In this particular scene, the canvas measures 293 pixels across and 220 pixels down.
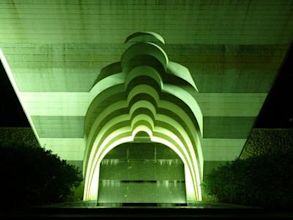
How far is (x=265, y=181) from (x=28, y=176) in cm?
898

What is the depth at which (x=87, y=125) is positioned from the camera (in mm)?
21641

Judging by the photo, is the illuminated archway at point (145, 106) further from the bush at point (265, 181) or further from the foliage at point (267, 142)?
the bush at point (265, 181)

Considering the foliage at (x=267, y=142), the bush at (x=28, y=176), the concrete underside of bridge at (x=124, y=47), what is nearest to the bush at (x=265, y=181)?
the concrete underside of bridge at (x=124, y=47)

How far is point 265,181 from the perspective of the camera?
47.8ft

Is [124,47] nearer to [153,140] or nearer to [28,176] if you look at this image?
[28,176]

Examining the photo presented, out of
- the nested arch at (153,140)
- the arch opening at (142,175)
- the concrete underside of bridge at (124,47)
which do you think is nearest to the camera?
the concrete underside of bridge at (124,47)

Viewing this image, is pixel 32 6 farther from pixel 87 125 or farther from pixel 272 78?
pixel 272 78

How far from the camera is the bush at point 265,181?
1414cm

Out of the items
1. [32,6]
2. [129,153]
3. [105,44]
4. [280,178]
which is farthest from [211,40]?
[129,153]

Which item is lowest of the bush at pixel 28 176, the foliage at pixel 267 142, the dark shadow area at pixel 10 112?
the bush at pixel 28 176

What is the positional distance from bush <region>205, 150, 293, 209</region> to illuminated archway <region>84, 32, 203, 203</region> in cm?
515

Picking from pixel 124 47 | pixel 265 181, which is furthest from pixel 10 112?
pixel 265 181

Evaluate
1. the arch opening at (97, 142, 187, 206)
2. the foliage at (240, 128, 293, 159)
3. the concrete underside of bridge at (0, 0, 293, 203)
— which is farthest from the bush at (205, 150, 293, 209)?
the arch opening at (97, 142, 187, 206)

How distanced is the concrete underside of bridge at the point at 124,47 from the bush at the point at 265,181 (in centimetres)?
420
